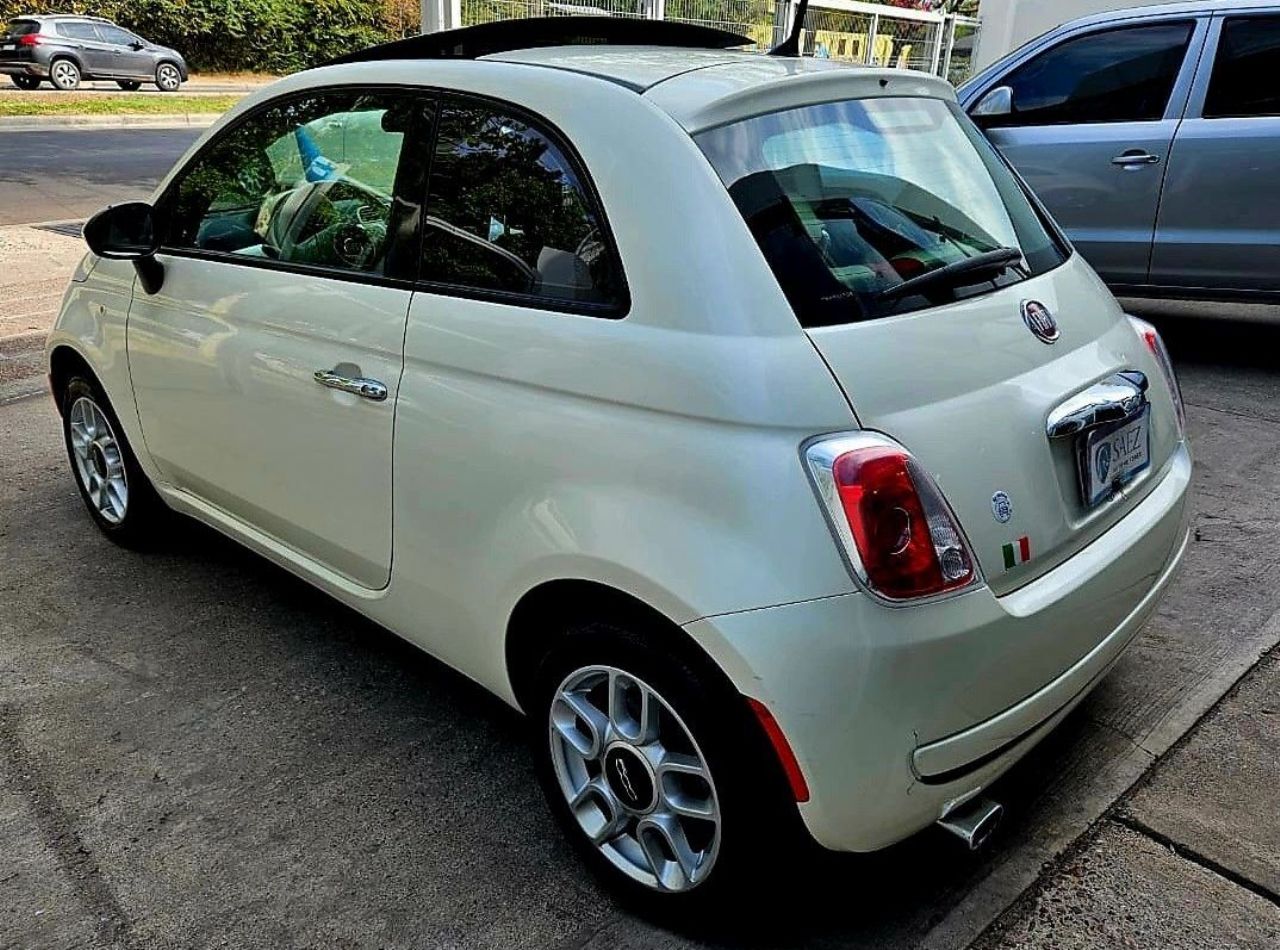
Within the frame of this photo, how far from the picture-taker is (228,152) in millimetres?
3361

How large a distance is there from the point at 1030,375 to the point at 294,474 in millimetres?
1912

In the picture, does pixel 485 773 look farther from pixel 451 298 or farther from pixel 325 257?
pixel 325 257

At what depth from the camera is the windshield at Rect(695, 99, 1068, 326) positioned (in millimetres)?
2131

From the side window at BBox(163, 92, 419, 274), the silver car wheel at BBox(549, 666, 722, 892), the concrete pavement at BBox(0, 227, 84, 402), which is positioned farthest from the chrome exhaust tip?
the concrete pavement at BBox(0, 227, 84, 402)

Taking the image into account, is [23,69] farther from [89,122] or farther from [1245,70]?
[1245,70]

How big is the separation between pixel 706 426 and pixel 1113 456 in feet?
3.28

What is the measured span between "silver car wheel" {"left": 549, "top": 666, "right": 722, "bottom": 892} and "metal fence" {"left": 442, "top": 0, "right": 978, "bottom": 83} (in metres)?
7.05

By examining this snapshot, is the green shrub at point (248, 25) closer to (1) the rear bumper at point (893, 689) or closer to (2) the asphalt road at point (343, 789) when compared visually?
(2) the asphalt road at point (343, 789)

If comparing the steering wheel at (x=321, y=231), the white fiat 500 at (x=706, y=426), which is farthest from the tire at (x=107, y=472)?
the steering wheel at (x=321, y=231)

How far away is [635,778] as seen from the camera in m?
2.29

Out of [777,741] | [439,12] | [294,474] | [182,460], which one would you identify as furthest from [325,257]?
[439,12]

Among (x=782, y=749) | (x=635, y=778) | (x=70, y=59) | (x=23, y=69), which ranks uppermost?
(x=782, y=749)

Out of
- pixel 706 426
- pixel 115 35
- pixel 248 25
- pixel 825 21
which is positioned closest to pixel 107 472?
pixel 706 426

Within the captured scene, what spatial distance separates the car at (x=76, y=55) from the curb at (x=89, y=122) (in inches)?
230
